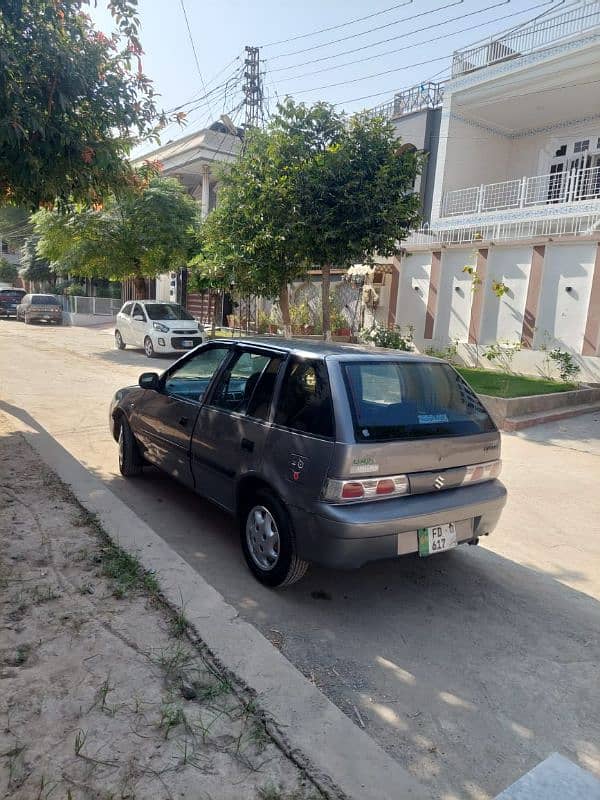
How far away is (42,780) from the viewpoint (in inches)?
83.1

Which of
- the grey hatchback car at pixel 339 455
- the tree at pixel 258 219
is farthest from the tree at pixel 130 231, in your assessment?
the grey hatchback car at pixel 339 455

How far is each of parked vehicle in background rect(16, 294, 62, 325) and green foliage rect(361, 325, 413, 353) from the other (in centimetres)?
1880

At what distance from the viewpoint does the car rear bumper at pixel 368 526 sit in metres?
3.27

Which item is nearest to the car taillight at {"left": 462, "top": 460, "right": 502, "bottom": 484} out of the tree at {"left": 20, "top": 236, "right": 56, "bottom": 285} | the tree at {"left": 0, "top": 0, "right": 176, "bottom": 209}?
the tree at {"left": 0, "top": 0, "right": 176, "bottom": 209}

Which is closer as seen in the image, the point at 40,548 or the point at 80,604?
the point at 80,604

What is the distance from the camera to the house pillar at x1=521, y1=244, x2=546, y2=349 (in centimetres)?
1352

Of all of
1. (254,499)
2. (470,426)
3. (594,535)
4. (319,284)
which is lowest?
(594,535)

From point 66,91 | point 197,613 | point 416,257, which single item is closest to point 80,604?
point 197,613

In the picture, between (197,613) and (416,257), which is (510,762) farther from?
(416,257)

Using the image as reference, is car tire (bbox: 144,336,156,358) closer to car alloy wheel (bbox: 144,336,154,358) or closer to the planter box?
car alloy wheel (bbox: 144,336,154,358)

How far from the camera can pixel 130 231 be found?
748 inches

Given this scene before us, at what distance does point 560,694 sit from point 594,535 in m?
2.70

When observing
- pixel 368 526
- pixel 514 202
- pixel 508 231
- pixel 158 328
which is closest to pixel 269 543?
pixel 368 526

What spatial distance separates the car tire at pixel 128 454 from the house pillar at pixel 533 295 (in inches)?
431
